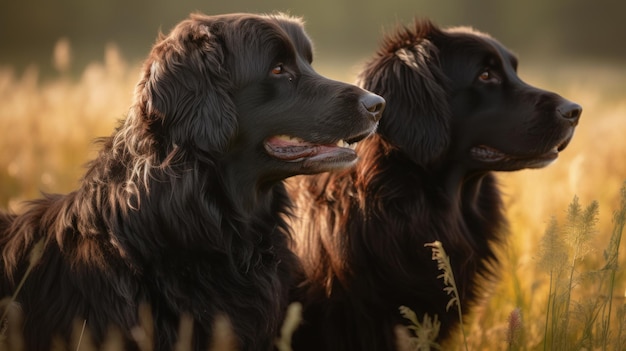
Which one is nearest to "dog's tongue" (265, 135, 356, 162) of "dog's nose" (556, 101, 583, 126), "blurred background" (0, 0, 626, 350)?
"blurred background" (0, 0, 626, 350)

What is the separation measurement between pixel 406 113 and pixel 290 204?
0.87 m

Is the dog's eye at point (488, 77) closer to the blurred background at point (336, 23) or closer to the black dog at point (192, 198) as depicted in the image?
the black dog at point (192, 198)

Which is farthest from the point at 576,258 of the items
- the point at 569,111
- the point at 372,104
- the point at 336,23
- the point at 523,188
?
the point at 336,23

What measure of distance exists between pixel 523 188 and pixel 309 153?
4268mm

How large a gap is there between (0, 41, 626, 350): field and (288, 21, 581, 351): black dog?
35 centimetres

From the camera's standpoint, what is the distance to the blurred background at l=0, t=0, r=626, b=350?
3.61 m

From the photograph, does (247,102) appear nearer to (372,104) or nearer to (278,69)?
(278,69)

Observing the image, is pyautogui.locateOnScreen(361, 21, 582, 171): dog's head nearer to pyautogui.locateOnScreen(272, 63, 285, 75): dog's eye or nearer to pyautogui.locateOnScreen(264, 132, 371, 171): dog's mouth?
pyautogui.locateOnScreen(264, 132, 371, 171): dog's mouth

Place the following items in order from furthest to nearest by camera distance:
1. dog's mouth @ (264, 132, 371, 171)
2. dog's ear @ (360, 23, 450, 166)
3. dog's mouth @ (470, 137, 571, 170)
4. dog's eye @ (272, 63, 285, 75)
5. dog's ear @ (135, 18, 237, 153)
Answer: dog's mouth @ (470, 137, 571, 170) → dog's ear @ (360, 23, 450, 166) → dog's eye @ (272, 63, 285, 75) → dog's mouth @ (264, 132, 371, 171) → dog's ear @ (135, 18, 237, 153)

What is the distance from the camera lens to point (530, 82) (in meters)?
13.9

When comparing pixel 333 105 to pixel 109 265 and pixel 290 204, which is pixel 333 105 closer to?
pixel 290 204

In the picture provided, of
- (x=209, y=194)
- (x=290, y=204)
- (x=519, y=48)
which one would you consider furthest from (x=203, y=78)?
(x=519, y=48)

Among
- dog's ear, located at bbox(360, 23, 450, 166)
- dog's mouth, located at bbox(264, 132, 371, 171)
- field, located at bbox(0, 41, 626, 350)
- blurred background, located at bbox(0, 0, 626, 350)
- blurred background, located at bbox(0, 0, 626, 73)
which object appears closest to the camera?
field, located at bbox(0, 41, 626, 350)

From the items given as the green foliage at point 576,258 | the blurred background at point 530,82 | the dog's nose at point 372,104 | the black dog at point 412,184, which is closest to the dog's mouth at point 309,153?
the dog's nose at point 372,104
